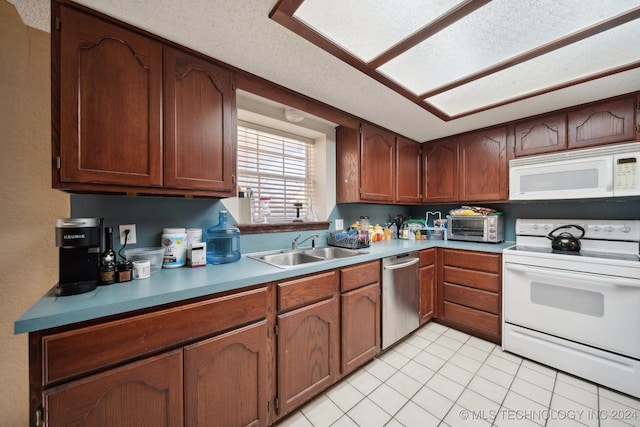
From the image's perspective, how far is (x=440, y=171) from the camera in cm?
295

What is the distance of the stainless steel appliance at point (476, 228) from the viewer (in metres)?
2.46

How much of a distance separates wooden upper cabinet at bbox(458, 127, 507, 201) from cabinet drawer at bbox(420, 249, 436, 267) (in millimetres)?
802

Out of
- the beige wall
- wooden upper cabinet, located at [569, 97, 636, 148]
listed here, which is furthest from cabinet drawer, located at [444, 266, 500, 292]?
the beige wall

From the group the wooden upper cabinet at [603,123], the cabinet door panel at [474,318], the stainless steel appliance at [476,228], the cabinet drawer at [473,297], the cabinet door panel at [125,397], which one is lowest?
the cabinet door panel at [474,318]

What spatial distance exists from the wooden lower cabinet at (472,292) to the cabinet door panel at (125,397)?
2.45m

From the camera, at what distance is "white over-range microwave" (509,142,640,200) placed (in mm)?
1733

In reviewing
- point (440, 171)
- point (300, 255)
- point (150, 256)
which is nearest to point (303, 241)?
point (300, 255)

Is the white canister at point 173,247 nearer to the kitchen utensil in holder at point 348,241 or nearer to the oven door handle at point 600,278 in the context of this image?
the kitchen utensil in holder at point 348,241

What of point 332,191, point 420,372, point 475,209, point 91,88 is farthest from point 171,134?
point 475,209

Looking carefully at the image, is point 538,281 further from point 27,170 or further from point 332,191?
point 27,170

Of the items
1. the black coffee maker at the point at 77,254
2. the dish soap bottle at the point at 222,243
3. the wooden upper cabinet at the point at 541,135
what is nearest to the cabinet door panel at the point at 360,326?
the dish soap bottle at the point at 222,243

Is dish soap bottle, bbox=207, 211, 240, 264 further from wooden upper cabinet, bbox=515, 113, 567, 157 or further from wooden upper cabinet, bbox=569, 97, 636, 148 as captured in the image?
wooden upper cabinet, bbox=569, 97, 636, 148

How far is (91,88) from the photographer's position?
1076 mm

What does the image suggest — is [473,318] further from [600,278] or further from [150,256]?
[150,256]
